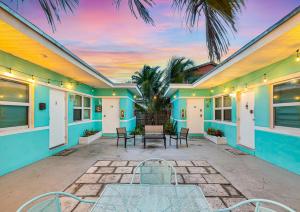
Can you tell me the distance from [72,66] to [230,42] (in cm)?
550

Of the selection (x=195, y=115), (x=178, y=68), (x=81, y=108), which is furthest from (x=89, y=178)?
(x=178, y=68)

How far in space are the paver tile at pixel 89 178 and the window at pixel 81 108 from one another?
4.65m

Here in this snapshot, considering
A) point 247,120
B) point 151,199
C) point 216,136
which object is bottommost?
point 216,136

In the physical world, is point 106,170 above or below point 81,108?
below

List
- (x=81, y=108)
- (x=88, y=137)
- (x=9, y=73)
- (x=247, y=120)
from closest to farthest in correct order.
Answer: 1. (x=9, y=73)
2. (x=247, y=120)
3. (x=88, y=137)
4. (x=81, y=108)

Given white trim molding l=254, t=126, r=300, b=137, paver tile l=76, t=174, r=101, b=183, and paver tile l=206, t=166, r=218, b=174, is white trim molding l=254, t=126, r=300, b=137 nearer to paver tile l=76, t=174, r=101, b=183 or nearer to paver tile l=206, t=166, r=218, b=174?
paver tile l=206, t=166, r=218, b=174

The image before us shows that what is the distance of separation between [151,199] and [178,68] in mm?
13540

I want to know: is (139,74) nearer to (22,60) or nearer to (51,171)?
(22,60)

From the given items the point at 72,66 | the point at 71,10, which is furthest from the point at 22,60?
the point at 71,10

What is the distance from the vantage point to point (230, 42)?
930 mm

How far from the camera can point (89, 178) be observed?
152 inches

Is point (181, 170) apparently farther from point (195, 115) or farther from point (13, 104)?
point (195, 115)

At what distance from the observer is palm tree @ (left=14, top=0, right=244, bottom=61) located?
2.75 ft

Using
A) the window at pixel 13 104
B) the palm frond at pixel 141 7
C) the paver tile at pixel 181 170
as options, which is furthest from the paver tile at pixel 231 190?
the window at pixel 13 104
